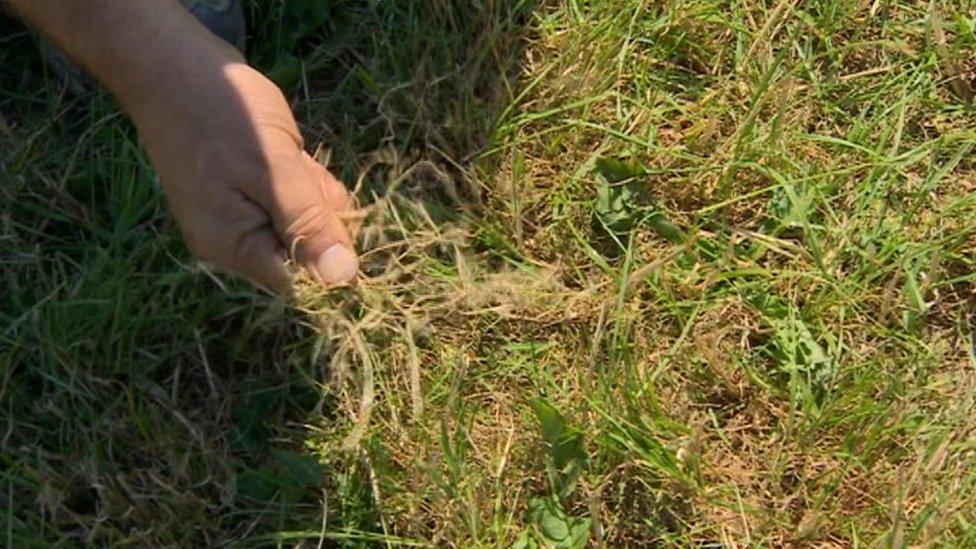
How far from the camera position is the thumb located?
1.60m

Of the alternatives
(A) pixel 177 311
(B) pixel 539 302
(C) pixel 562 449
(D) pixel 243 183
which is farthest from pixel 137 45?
(C) pixel 562 449

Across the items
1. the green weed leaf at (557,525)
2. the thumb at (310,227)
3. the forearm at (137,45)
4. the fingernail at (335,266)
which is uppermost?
the forearm at (137,45)

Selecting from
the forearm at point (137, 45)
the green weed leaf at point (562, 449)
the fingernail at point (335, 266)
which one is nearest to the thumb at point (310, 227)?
the fingernail at point (335, 266)

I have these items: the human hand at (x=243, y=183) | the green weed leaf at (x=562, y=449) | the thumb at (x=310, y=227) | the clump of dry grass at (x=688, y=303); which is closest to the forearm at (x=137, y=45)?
the human hand at (x=243, y=183)

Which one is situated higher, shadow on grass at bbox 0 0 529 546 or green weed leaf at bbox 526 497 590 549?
shadow on grass at bbox 0 0 529 546

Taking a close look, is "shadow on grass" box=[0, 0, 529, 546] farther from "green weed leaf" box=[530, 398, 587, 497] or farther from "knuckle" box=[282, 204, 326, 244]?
"green weed leaf" box=[530, 398, 587, 497]

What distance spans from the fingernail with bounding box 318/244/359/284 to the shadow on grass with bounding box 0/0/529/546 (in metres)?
0.08

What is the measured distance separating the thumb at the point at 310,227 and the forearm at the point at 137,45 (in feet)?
0.49

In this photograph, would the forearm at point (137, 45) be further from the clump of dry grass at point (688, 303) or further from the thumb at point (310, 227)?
the clump of dry grass at point (688, 303)

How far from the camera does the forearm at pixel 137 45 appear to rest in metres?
1.57

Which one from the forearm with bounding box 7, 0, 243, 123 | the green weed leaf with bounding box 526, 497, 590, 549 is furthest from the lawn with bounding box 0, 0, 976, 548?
the forearm with bounding box 7, 0, 243, 123

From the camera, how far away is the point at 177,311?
1693 millimetres

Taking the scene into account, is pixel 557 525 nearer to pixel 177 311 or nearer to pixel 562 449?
pixel 562 449

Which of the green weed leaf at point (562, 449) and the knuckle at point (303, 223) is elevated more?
the knuckle at point (303, 223)
